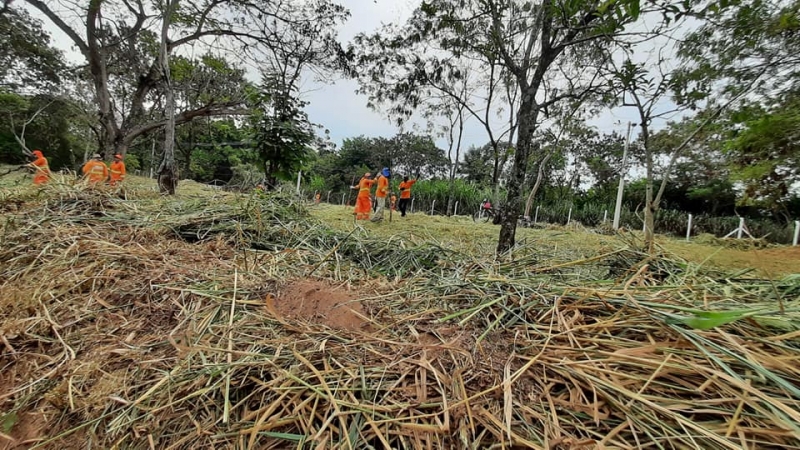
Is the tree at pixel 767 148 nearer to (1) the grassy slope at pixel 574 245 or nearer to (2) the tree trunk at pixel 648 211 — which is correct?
(2) the tree trunk at pixel 648 211

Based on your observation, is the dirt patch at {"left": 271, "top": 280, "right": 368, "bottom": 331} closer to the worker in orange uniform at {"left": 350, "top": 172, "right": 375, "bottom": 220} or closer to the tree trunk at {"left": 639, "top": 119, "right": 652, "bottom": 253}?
the tree trunk at {"left": 639, "top": 119, "right": 652, "bottom": 253}

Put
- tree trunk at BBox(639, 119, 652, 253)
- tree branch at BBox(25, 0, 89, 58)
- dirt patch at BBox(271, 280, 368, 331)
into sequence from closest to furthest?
dirt patch at BBox(271, 280, 368, 331)
tree trunk at BBox(639, 119, 652, 253)
tree branch at BBox(25, 0, 89, 58)

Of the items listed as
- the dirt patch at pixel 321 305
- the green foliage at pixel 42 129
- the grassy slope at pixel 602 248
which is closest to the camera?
the dirt patch at pixel 321 305

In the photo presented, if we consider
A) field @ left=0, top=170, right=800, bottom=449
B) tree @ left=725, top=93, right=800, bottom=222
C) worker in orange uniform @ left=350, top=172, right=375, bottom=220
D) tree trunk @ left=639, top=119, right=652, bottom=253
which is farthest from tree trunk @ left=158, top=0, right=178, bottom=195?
tree @ left=725, top=93, right=800, bottom=222

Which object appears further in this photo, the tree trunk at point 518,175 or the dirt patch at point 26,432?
the tree trunk at point 518,175

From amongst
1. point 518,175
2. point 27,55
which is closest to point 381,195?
point 518,175

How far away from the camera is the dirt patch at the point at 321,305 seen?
1.36 metres

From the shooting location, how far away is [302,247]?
242cm

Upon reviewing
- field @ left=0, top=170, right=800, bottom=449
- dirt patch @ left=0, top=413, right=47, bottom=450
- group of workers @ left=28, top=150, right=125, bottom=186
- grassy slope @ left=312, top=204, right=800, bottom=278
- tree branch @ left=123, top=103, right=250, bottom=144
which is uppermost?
tree branch @ left=123, top=103, right=250, bottom=144

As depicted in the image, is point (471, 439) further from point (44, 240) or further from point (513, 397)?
point (44, 240)

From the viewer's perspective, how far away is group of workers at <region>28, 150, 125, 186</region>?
11.4 ft

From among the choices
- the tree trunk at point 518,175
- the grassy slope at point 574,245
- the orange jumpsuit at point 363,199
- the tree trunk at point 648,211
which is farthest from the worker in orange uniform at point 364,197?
the tree trunk at point 648,211

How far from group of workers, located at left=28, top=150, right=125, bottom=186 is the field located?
2.07 meters

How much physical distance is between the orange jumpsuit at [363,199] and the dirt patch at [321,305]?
623 cm
